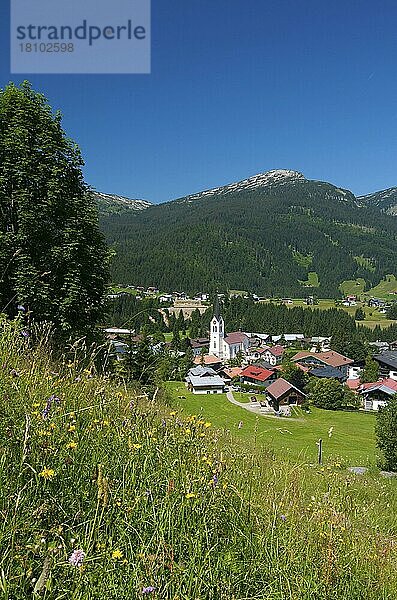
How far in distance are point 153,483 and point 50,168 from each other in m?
12.8

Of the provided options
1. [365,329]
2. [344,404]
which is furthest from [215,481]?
[365,329]

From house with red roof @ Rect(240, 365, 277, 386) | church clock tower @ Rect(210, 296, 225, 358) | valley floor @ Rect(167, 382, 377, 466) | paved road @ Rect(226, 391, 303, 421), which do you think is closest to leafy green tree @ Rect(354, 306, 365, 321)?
church clock tower @ Rect(210, 296, 225, 358)

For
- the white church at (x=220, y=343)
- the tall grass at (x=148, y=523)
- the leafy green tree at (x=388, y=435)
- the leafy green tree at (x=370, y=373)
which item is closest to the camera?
the tall grass at (x=148, y=523)

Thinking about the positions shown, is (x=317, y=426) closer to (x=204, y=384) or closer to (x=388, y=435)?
(x=388, y=435)

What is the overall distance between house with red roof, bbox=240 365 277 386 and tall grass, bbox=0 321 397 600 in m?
94.8

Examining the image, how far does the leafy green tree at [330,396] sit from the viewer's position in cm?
7588

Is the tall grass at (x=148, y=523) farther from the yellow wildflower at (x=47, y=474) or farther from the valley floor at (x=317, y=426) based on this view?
the valley floor at (x=317, y=426)

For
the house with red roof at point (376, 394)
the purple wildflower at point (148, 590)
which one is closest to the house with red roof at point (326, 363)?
the house with red roof at point (376, 394)

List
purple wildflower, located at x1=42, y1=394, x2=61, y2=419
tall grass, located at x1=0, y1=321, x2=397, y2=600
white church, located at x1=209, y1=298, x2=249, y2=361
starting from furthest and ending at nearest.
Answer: white church, located at x1=209, y1=298, x2=249, y2=361 < purple wildflower, located at x1=42, y1=394, x2=61, y2=419 < tall grass, located at x1=0, y1=321, x2=397, y2=600

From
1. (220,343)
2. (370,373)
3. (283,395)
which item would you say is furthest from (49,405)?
(220,343)

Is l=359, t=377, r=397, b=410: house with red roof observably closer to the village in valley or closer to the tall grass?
the village in valley

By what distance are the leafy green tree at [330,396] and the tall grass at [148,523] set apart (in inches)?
2990

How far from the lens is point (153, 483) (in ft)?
9.43

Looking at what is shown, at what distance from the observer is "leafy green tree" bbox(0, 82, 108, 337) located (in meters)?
12.5
